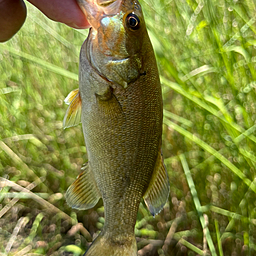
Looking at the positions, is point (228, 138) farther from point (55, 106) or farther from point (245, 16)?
point (55, 106)

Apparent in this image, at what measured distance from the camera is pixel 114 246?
1168 mm

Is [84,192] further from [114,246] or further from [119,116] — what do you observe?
[119,116]

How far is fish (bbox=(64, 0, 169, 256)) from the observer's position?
103 centimetres

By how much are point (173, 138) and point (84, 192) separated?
1.00 metres

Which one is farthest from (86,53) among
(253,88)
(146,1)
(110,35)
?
(253,88)

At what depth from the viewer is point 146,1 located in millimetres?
1839

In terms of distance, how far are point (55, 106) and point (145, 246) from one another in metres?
1.30

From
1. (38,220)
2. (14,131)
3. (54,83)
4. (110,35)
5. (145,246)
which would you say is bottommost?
(145,246)

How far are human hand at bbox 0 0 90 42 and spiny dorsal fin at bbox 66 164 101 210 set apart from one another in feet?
2.02

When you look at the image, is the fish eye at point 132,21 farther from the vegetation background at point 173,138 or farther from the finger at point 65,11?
the vegetation background at point 173,138

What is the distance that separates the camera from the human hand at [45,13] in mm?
1101

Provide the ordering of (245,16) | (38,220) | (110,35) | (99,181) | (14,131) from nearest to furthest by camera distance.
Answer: (110,35), (99,181), (245,16), (38,220), (14,131)

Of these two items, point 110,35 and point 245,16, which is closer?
point 110,35

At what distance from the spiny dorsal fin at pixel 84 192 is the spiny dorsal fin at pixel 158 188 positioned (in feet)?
0.77
